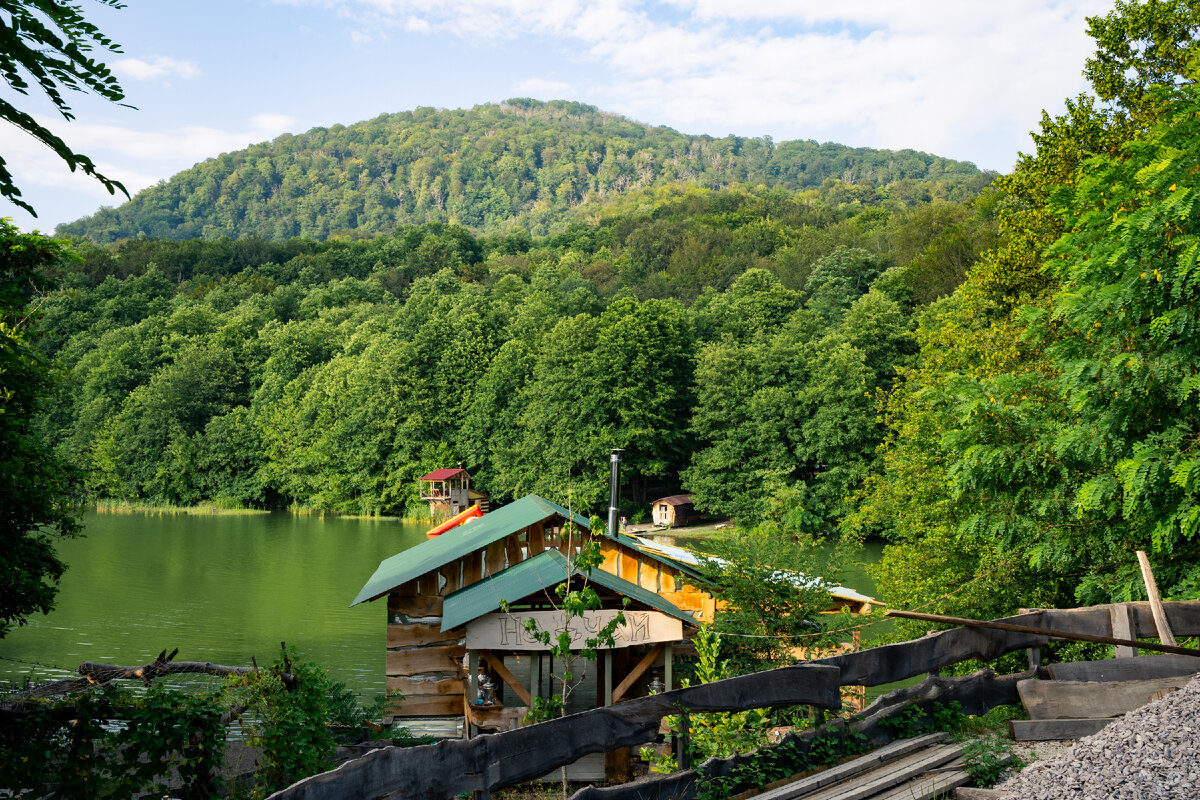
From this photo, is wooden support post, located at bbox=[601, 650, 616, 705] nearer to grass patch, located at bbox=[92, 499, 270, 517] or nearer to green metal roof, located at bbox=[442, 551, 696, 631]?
green metal roof, located at bbox=[442, 551, 696, 631]

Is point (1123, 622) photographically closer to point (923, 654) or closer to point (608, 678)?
point (923, 654)

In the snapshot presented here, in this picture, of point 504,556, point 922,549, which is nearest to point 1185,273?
point 504,556

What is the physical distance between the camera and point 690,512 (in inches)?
1930

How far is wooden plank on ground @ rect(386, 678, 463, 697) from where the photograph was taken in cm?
1492

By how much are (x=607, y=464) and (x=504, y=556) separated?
33.9 metres

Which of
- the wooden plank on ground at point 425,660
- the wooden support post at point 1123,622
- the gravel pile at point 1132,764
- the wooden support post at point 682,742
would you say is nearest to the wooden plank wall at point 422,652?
the wooden plank on ground at point 425,660

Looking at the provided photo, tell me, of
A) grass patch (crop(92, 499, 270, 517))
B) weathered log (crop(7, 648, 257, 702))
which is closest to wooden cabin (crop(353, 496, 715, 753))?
weathered log (crop(7, 648, 257, 702))

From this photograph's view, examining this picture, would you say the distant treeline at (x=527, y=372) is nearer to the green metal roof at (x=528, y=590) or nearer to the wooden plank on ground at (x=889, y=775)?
the green metal roof at (x=528, y=590)

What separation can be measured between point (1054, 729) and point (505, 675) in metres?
8.11

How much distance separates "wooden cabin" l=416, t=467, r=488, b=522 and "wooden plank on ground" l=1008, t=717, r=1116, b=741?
48.8m

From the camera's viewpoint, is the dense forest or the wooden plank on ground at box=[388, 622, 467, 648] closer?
the dense forest

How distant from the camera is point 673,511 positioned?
47906 mm

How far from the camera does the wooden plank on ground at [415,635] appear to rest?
15070 mm

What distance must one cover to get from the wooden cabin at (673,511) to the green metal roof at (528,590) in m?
34.3
